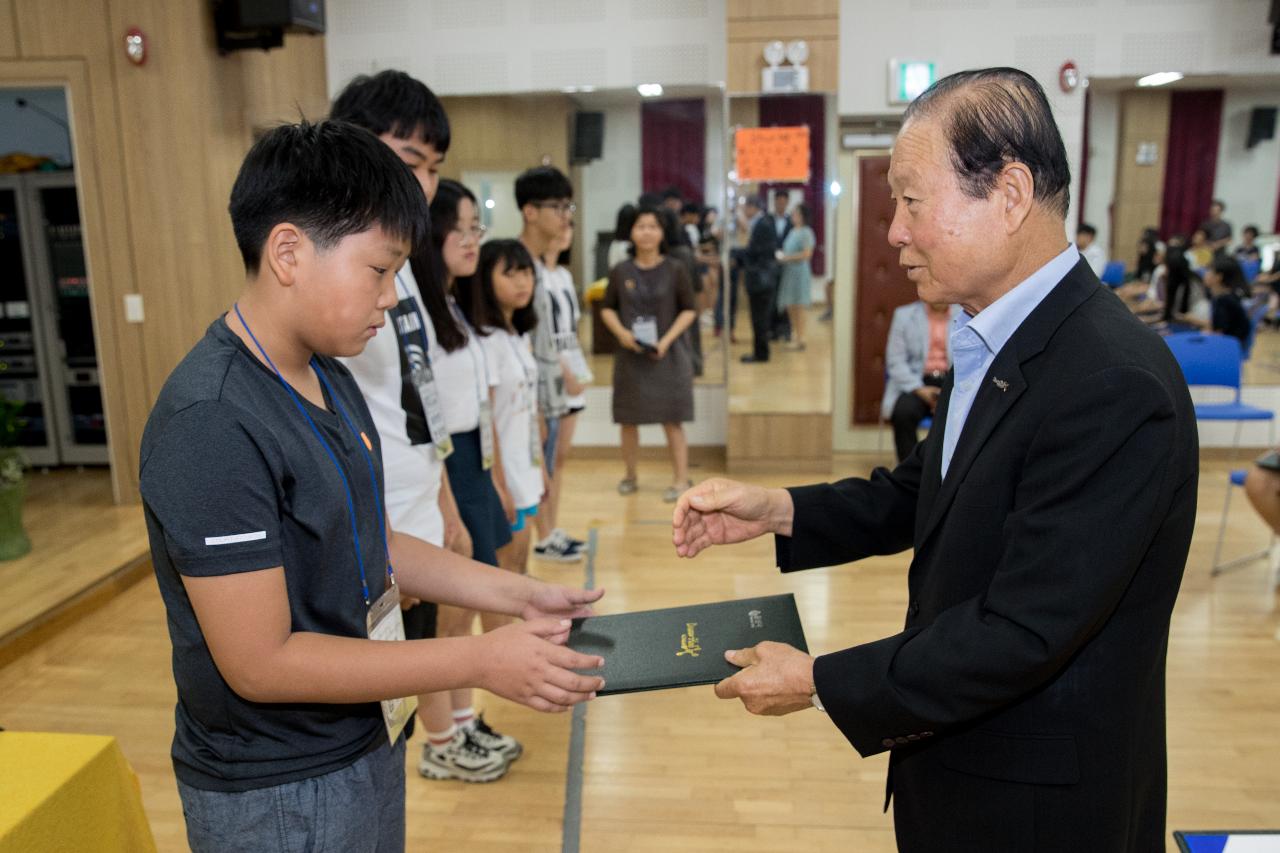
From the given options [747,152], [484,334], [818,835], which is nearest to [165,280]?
[484,334]

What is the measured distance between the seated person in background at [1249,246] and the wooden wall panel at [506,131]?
6.67 m

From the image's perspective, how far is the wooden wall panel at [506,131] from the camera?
6.32 meters

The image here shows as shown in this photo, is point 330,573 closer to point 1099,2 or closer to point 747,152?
point 747,152

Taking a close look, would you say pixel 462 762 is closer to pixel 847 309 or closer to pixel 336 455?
pixel 336 455

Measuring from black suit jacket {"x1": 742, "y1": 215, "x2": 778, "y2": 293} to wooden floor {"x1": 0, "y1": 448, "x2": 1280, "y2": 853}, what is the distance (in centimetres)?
229

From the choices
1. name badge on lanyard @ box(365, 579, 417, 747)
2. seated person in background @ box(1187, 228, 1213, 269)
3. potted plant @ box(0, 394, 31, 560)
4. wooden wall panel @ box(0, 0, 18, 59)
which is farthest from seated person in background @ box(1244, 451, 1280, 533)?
seated person in background @ box(1187, 228, 1213, 269)

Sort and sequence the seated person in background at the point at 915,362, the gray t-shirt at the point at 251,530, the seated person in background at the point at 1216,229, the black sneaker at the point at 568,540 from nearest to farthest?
the gray t-shirt at the point at 251,530
the black sneaker at the point at 568,540
the seated person in background at the point at 915,362
the seated person in background at the point at 1216,229

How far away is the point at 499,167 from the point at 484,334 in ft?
12.3

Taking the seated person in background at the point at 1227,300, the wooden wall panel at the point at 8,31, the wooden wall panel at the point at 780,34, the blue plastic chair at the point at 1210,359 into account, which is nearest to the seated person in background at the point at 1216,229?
the seated person in background at the point at 1227,300

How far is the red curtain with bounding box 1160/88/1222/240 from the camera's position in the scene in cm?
792

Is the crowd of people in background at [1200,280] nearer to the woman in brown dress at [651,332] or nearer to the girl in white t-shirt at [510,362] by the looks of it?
the woman in brown dress at [651,332]

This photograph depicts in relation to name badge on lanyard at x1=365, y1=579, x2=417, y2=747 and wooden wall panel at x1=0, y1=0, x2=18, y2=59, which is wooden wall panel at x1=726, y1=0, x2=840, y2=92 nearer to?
wooden wall panel at x1=0, y1=0, x2=18, y2=59

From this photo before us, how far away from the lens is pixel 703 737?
10.0 feet

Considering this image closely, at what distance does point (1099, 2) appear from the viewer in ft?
19.4
